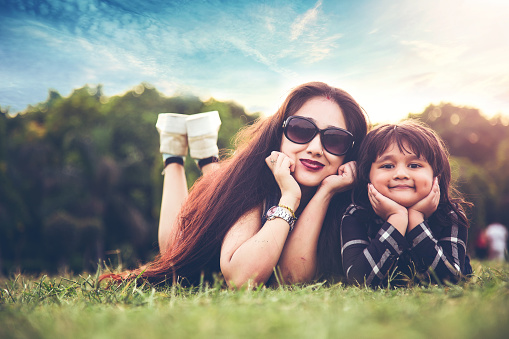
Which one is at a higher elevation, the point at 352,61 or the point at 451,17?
the point at 451,17

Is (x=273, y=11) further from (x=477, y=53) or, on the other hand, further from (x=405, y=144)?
(x=477, y=53)

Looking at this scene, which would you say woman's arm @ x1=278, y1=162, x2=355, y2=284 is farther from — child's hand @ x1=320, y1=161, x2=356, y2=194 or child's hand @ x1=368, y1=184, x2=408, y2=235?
child's hand @ x1=368, y1=184, x2=408, y2=235

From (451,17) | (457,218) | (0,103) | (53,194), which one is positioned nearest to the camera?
(457,218)

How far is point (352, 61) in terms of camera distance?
3.17m

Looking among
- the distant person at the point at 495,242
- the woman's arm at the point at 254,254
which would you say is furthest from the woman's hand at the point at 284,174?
the distant person at the point at 495,242

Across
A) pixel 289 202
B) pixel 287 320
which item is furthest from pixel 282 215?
pixel 287 320

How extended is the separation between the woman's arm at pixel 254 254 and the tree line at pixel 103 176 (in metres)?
10.6

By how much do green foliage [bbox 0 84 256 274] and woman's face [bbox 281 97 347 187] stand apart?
10.2 meters

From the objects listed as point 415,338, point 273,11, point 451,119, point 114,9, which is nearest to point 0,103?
point 114,9

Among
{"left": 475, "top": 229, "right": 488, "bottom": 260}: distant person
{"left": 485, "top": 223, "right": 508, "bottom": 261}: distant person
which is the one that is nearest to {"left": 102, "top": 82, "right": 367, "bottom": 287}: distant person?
{"left": 485, "top": 223, "right": 508, "bottom": 261}: distant person

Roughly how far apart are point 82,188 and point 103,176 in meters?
1.18

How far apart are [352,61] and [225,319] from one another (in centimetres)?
263

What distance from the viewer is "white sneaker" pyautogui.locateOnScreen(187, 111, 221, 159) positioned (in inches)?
163

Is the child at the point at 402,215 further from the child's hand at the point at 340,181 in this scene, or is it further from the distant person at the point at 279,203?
the distant person at the point at 279,203
